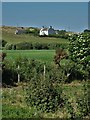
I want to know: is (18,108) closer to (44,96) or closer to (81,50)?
(44,96)

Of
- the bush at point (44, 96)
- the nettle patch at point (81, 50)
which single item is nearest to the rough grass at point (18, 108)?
the bush at point (44, 96)

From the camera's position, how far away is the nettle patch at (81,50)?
17906mm

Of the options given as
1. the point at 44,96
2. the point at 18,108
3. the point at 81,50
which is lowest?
the point at 18,108

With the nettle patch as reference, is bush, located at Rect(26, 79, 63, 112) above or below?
below

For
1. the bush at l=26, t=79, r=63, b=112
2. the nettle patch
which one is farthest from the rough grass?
the nettle patch

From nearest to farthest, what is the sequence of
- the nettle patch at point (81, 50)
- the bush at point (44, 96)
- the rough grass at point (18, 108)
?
the rough grass at point (18, 108), the bush at point (44, 96), the nettle patch at point (81, 50)

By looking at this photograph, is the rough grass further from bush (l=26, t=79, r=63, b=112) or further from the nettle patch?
the nettle patch

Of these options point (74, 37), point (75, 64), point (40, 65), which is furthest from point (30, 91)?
point (74, 37)

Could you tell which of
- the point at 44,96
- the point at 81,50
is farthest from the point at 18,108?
the point at 81,50

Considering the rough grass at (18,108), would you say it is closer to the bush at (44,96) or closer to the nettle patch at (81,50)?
the bush at (44,96)

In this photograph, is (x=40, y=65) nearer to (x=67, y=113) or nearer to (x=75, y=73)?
(x=75, y=73)

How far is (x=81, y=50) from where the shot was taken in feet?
59.6

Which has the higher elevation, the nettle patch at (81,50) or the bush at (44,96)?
the nettle patch at (81,50)

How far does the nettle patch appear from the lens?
705 inches
